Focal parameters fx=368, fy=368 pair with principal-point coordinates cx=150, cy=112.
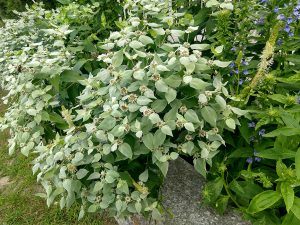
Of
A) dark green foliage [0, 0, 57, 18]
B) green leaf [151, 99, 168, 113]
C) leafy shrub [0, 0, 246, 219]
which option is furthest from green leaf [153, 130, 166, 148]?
dark green foliage [0, 0, 57, 18]

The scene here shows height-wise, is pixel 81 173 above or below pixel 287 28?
below

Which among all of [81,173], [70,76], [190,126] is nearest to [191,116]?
[190,126]

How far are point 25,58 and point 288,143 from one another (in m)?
1.56

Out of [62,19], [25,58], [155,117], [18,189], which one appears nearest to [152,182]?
[155,117]

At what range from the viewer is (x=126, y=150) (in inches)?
69.9

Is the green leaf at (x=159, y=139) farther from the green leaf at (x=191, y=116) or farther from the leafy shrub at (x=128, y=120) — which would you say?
the green leaf at (x=191, y=116)

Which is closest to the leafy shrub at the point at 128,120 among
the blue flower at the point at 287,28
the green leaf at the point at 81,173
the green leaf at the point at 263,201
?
the green leaf at the point at 81,173

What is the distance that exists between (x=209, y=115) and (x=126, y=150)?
0.44 metres

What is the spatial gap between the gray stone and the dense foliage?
0.10 meters

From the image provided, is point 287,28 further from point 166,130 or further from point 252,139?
point 166,130

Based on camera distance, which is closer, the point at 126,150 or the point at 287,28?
the point at 126,150

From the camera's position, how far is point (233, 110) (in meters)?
1.84

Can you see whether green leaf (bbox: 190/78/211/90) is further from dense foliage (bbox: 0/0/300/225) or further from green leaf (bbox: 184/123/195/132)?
green leaf (bbox: 184/123/195/132)

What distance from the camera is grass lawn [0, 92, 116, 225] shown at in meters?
3.09
